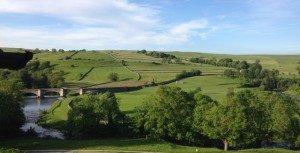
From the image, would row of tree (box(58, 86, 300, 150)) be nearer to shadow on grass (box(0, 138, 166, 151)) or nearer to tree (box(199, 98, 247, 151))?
tree (box(199, 98, 247, 151))

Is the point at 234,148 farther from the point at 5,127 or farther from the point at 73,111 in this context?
the point at 5,127

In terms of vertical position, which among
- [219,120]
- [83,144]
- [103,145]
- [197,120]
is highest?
[219,120]

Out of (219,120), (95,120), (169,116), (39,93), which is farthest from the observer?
(39,93)

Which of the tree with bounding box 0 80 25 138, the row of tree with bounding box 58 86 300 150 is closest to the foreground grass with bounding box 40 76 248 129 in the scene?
the tree with bounding box 0 80 25 138

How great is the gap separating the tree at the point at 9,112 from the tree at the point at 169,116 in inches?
1121

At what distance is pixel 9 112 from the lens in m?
84.5

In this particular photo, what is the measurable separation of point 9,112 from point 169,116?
35.1 metres

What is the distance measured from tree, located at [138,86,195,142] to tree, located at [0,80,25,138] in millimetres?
28469

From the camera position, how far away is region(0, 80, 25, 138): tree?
3243 inches

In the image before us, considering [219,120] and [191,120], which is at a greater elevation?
[219,120]

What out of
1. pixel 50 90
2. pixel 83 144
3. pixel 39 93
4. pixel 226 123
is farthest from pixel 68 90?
pixel 226 123

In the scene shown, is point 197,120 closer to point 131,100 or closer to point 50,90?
point 131,100

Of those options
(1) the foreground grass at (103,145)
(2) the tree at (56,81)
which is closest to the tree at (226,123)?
(1) the foreground grass at (103,145)

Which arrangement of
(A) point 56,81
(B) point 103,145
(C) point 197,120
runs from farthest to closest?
1. (A) point 56,81
2. (C) point 197,120
3. (B) point 103,145
